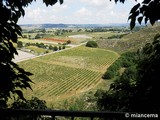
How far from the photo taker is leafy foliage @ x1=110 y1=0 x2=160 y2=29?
9.79ft

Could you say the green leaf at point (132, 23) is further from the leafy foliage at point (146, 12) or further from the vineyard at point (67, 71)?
the vineyard at point (67, 71)

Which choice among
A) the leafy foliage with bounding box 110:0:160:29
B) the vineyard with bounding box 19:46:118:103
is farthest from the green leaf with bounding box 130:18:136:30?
the vineyard with bounding box 19:46:118:103

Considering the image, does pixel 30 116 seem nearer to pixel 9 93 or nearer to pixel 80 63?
pixel 9 93

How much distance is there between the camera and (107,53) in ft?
470

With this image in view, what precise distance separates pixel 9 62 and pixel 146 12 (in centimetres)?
146

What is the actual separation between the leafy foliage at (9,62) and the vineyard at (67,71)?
67.7m

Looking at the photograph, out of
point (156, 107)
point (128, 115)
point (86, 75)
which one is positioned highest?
point (128, 115)

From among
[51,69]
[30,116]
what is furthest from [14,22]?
[51,69]

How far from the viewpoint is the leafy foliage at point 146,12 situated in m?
2.98

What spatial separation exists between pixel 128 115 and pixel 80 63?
120508mm

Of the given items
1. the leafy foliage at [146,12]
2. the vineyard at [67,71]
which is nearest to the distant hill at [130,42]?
the vineyard at [67,71]

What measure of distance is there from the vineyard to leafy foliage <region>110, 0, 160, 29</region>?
67934 millimetres

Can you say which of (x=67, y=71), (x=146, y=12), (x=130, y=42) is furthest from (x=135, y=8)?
(x=130, y=42)

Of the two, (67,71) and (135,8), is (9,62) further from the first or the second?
(67,71)
